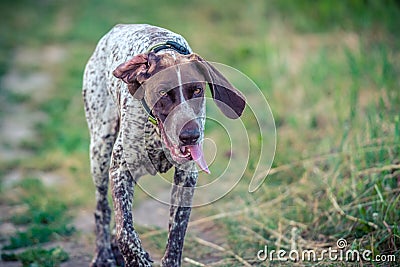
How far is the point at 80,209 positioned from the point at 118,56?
235 cm

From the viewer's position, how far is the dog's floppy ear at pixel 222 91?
452cm

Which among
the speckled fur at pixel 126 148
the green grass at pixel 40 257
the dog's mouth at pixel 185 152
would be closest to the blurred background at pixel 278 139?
the green grass at pixel 40 257

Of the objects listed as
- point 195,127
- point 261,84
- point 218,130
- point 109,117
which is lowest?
point 195,127

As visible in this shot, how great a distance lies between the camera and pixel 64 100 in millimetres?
10234

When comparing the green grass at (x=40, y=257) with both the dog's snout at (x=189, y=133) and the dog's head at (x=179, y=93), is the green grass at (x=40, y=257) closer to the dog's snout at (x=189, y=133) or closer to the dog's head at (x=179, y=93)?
the dog's head at (x=179, y=93)

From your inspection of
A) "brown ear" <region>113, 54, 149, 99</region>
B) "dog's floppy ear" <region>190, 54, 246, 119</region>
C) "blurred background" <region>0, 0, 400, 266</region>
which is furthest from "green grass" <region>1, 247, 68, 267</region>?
"dog's floppy ear" <region>190, 54, 246, 119</region>

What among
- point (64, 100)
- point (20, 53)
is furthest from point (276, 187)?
point (20, 53)

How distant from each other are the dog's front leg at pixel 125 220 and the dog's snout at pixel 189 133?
72 cm

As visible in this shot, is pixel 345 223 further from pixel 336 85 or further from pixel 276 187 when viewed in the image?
pixel 336 85

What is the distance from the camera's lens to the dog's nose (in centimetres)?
427

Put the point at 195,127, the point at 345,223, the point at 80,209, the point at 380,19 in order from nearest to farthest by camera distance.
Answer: the point at 195,127 → the point at 345,223 → the point at 80,209 → the point at 380,19

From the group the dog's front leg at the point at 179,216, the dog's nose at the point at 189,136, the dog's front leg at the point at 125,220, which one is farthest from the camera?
the dog's front leg at the point at 179,216

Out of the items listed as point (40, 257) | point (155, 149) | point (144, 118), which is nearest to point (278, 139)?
point (40, 257)

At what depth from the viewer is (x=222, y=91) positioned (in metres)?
4.58
